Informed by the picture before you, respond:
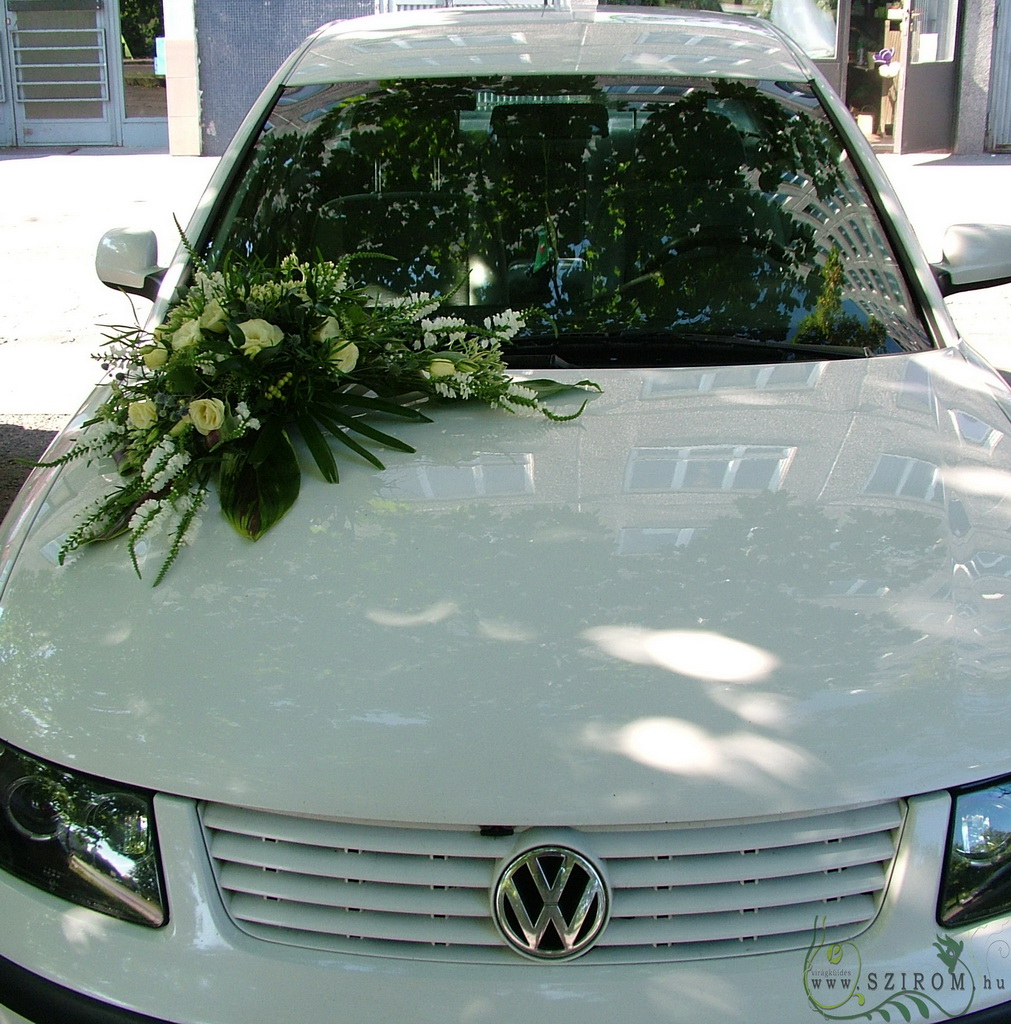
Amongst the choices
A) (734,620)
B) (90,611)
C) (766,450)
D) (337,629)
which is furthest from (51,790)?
(766,450)

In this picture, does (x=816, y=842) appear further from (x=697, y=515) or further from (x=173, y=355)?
(x=173, y=355)

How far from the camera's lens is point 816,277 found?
9.33ft

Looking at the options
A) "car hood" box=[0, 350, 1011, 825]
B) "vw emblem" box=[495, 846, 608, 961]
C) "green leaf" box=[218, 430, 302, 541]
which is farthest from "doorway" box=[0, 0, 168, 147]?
"vw emblem" box=[495, 846, 608, 961]

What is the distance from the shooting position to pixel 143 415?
7.60 feet

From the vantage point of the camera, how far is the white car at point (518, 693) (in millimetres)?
1548

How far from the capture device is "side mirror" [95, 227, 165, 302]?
3025 mm

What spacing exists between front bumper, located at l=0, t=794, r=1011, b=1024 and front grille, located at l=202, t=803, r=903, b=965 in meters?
0.02

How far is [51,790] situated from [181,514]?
0.55 meters

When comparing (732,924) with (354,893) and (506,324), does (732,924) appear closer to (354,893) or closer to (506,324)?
(354,893)

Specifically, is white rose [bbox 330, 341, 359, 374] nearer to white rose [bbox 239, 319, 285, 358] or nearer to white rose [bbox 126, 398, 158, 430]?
white rose [bbox 239, 319, 285, 358]

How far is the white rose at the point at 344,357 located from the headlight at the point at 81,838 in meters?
0.97

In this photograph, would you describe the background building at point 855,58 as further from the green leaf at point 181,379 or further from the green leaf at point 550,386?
the green leaf at point 181,379

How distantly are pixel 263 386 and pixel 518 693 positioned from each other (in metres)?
0.99

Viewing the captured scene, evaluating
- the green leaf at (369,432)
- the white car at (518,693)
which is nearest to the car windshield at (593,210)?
the white car at (518,693)
